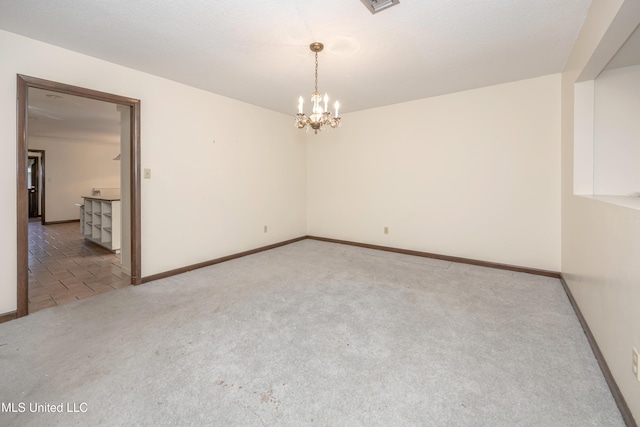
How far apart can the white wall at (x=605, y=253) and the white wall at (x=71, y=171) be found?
34.6ft

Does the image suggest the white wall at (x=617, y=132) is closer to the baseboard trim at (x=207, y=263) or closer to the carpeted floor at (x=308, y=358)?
the carpeted floor at (x=308, y=358)

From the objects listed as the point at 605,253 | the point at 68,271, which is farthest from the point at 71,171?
the point at 605,253

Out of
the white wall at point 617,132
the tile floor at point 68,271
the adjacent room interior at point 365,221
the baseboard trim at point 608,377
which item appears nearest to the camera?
the baseboard trim at point 608,377

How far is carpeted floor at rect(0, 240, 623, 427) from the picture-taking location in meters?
1.34

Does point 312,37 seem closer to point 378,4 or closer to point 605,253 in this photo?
point 378,4

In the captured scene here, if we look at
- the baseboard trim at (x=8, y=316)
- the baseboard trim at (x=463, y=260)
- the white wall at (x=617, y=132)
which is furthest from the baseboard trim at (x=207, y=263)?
the white wall at (x=617, y=132)

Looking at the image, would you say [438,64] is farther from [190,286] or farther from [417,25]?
[190,286]

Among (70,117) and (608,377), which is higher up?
(70,117)

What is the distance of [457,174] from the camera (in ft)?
12.5

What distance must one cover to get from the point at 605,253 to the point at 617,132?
1454 millimetres

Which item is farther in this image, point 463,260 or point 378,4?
point 463,260

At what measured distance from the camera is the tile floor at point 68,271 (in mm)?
2748

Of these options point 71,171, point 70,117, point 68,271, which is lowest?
point 68,271

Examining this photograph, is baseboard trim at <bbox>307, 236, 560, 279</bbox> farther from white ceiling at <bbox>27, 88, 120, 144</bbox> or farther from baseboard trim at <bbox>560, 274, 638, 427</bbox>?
white ceiling at <bbox>27, 88, 120, 144</bbox>
